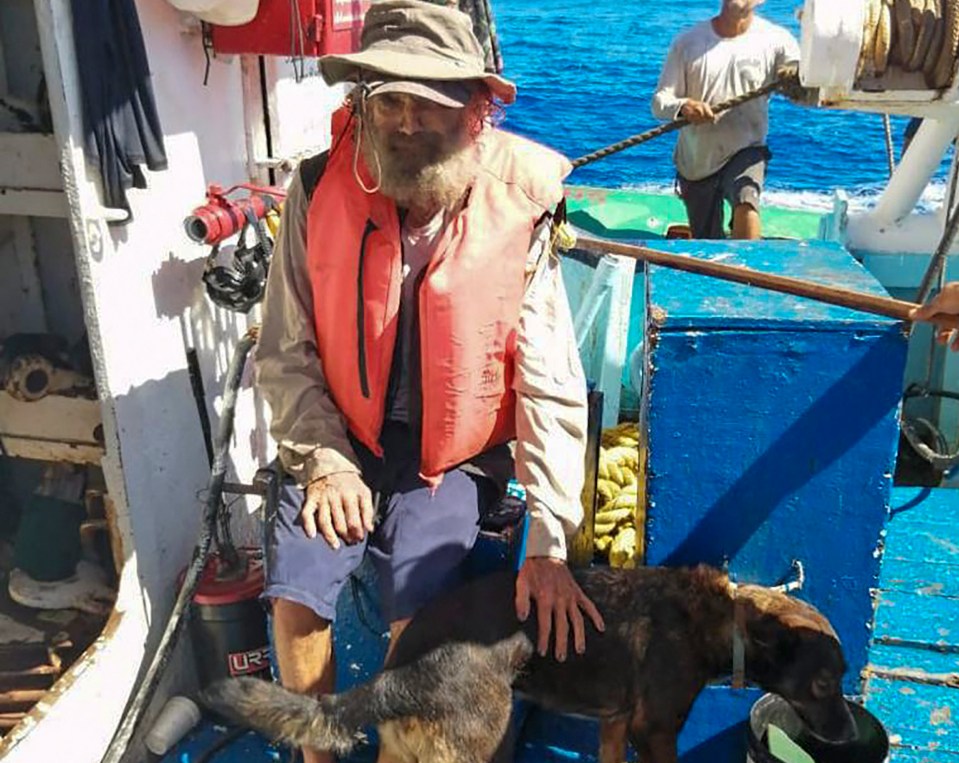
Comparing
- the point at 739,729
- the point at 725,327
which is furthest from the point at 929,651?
the point at 725,327

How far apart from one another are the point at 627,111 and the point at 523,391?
19.7 m

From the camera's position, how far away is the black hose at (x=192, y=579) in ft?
11.7

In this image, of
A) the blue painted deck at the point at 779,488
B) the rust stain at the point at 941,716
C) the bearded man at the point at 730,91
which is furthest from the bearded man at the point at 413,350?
the bearded man at the point at 730,91

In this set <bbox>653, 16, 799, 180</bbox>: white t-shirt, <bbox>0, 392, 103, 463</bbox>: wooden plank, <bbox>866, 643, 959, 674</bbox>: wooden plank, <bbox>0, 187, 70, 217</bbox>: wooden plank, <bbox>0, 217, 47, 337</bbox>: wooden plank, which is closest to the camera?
<bbox>866, 643, 959, 674</bbox>: wooden plank

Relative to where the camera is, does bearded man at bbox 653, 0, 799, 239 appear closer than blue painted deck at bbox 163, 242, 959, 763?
No

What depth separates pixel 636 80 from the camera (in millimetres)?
25016

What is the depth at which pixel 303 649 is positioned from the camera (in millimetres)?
3006

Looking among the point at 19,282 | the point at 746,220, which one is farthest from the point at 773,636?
the point at 746,220

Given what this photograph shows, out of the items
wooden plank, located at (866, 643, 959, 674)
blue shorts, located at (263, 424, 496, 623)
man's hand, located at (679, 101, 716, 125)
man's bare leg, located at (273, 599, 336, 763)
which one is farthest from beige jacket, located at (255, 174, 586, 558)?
man's hand, located at (679, 101, 716, 125)

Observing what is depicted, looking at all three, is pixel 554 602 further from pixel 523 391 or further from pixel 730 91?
pixel 730 91

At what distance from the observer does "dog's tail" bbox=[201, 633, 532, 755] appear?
2.76 meters

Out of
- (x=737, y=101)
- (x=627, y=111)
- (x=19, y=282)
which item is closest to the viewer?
(x=19, y=282)

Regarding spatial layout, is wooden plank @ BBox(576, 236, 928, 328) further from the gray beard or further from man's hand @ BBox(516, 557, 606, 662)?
man's hand @ BBox(516, 557, 606, 662)

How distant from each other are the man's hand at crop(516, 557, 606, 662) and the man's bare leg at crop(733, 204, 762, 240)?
4.30 m
